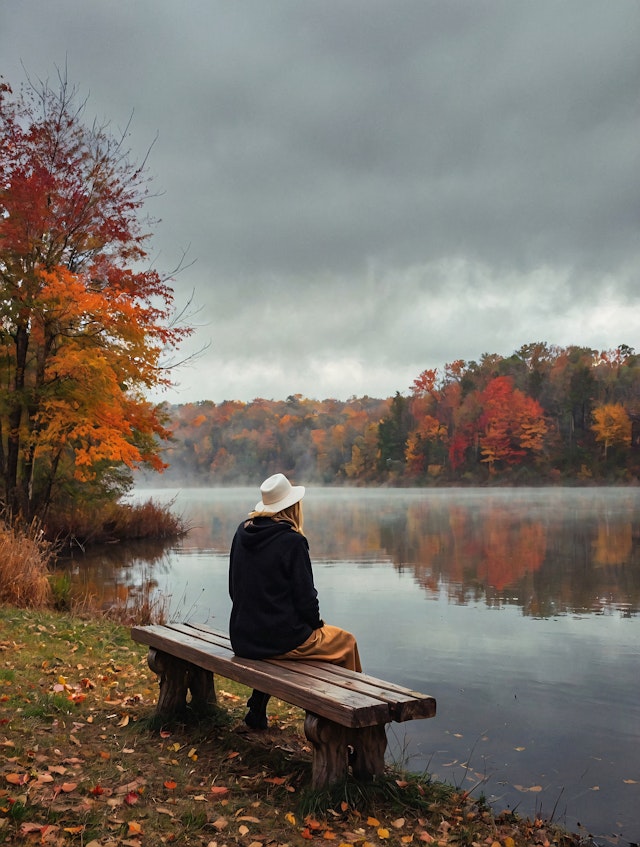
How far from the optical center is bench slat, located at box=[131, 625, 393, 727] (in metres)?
3.93

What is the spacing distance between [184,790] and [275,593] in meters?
1.19

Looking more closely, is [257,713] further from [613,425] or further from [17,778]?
[613,425]

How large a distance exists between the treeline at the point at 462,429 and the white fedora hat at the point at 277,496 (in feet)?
210

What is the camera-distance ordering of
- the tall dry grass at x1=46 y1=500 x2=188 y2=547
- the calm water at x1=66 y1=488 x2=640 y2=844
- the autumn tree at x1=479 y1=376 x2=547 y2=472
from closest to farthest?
1. the calm water at x1=66 y1=488 x2=640 y2=844
2. the tall dry grass at x1=46 y1=500 x2=188 y2=547
3. the autumn tree at x1=479 y1=376 x2=547 y2=472

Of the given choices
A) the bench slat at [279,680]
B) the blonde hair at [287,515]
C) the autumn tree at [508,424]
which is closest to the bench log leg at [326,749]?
the bench slat at [279,680]

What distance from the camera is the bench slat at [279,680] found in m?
3.93

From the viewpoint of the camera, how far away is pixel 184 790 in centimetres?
442

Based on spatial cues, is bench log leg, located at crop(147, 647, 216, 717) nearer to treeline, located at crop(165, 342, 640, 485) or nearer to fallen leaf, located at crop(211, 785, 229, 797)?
fallen leaf, located at crop(211, 785, 229, 797)

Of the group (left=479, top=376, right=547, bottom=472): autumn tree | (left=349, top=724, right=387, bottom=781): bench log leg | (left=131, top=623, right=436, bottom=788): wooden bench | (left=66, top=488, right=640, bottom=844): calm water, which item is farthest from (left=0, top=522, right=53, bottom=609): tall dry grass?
(left=479, top=376, right=547, bottom=472): autumn tree

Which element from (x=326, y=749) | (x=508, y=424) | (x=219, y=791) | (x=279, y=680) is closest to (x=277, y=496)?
(x=279, y=680)

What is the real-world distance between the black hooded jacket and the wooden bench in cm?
13

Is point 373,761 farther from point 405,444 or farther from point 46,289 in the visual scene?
point 405,444

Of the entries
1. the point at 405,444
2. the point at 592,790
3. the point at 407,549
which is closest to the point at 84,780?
the point at 592,790

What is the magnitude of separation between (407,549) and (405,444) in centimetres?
6318
